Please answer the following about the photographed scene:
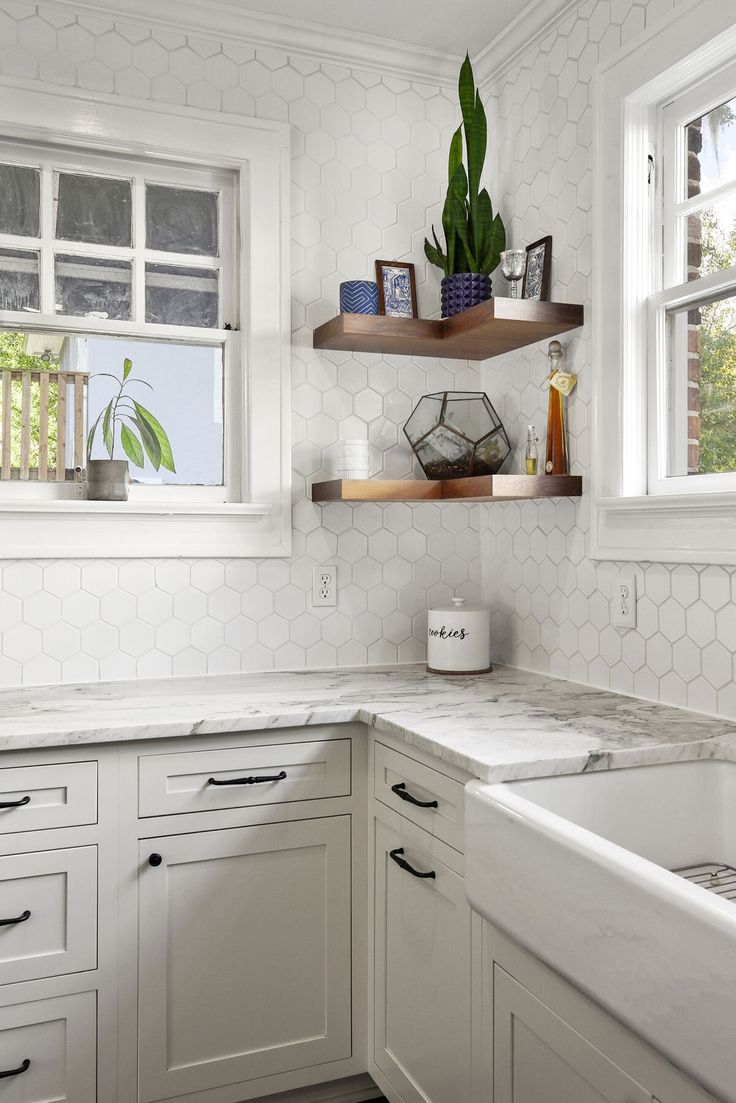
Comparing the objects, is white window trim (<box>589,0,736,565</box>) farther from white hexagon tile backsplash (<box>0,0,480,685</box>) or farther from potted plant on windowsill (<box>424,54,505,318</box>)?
white hexagon tile backsplash (<box>0,0,480,685</box>)

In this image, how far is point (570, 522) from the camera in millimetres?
2408

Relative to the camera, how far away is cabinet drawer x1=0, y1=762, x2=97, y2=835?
177 cm

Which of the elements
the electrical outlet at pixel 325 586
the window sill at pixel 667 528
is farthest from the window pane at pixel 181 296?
the window sill at pixel 667 528

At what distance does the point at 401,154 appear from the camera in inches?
109

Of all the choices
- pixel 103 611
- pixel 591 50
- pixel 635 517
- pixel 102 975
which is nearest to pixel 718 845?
pixel 635 517

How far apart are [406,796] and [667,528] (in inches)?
32.6

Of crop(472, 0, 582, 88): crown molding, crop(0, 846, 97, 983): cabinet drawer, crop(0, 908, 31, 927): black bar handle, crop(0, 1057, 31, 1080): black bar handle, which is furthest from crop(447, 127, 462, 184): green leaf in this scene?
crop(0, 1057, 31, 1080): black bar handle

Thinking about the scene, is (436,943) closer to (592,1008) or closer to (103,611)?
(592,1008)

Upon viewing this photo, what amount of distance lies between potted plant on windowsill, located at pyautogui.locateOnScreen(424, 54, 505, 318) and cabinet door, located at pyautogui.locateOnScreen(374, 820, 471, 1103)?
58.8 inches

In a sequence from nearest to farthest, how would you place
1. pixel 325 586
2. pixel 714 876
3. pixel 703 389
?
pixel 714 876 → pixel 703 389 → pixel 325 586

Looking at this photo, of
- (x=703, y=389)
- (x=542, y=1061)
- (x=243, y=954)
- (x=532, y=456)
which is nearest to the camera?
(x=542, y=1061)

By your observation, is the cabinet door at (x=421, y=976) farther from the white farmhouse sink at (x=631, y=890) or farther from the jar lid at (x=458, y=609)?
the jar lid at (x=458, y=609)

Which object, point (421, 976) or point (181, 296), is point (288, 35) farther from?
point (421, 976)

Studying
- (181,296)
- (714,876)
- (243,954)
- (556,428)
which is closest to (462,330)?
(556,428)
